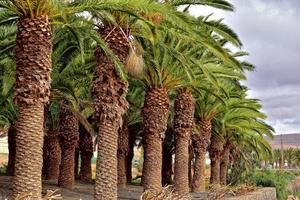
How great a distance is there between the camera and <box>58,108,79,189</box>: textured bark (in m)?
23.9

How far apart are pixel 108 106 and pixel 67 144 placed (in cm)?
807

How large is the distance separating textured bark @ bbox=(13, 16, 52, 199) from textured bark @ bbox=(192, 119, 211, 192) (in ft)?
50.4

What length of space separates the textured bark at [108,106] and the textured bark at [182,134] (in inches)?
268

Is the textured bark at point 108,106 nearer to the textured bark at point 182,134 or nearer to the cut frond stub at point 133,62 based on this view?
the cut frond stub at point 133,62

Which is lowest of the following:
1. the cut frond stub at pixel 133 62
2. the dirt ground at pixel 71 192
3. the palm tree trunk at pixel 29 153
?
the dirt ground at pixel 71 192

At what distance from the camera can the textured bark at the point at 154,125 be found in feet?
65.8

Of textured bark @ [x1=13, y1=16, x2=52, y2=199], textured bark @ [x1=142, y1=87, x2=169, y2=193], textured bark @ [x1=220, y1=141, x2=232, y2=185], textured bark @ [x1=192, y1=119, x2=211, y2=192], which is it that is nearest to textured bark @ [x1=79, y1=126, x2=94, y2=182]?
textured bark @ [x1=192, y1=119, x2=211, y2=192]

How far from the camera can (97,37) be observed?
15039mm

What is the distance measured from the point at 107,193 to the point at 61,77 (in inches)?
247

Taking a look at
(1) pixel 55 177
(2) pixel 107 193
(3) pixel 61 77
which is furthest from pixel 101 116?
(1) pixel 55 177

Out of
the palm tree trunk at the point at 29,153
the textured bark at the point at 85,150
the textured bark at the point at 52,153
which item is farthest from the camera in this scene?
the textured bark at the point at 85,150

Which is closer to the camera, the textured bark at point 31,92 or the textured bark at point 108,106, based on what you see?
the textured bark at point 31,92

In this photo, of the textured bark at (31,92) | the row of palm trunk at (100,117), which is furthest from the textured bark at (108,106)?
the textured bark at (31,92)

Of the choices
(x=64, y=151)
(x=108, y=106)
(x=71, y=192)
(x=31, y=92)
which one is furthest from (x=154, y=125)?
(x=31, y=92)
